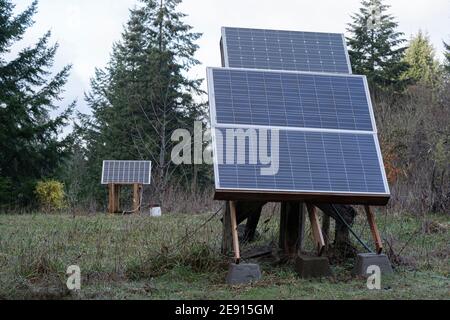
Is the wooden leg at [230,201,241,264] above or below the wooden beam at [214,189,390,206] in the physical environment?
below

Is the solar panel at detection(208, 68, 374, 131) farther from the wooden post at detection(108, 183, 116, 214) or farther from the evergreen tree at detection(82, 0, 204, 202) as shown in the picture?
the evergreen tree at detection(82, 0, 204, 202)

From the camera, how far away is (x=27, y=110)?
24000 mm

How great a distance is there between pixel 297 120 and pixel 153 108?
22412 millimetres

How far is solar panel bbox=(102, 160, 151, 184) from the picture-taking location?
61.9ft

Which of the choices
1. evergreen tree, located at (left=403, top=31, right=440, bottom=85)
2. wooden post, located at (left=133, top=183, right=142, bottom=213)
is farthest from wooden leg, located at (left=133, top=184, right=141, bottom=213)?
evergreen tree, located at (left=403, top=31, right=440, bottom=85)

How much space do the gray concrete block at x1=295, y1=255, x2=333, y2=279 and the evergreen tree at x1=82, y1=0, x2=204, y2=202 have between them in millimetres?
21687

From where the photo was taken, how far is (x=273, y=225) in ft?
35.3

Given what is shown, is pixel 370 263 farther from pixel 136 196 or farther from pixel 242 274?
pixel 136 196

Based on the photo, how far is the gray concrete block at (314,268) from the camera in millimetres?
6625

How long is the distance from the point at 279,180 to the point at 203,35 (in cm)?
2617

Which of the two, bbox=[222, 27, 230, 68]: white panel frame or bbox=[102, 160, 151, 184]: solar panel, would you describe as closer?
bbox=[222, 27, 230, 68]: white panel frame
